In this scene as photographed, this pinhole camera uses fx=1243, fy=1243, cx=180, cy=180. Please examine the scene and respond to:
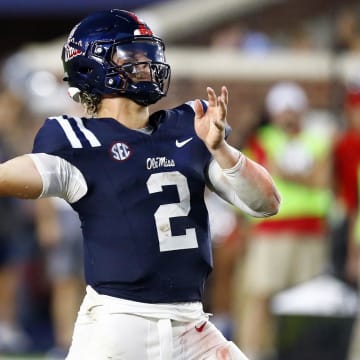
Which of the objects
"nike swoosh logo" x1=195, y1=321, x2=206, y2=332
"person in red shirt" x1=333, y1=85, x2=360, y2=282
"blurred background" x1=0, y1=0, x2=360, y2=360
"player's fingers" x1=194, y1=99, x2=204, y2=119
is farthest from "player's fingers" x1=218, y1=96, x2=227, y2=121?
"person in red shirt" x1=333, y1=85, x2=360, y2=282

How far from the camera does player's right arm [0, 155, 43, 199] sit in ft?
13.3

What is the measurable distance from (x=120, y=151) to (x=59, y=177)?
0.23 meters

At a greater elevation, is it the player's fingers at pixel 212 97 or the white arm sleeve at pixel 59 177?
the player's fingers at pixel 212 97

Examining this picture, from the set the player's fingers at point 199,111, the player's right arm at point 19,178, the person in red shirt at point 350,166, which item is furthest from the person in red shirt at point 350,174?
the player's right arm at point 19,178

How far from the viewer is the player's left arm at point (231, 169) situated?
4074mm

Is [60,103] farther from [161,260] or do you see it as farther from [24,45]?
[161,260]

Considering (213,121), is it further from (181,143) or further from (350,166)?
(350,166)

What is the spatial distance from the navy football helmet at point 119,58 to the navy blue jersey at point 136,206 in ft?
0.47

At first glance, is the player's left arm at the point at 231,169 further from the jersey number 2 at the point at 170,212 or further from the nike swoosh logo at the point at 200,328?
the nike swoosh logo at the point at 200,328

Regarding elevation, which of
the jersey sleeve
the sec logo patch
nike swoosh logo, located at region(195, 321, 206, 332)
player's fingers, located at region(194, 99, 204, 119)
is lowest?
nike swoosh logo, located at region(195, 321, 206, 332)

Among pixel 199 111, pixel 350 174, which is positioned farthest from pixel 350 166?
pixel 199 111

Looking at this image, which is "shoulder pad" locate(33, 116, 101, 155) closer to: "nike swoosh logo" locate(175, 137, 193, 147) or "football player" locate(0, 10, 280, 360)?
"football player" locate(0, 10, 280, 360)

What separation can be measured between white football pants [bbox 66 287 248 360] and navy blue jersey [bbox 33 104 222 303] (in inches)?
2.2

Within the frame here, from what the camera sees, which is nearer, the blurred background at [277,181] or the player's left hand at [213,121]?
the player's left hand at [213,121]
